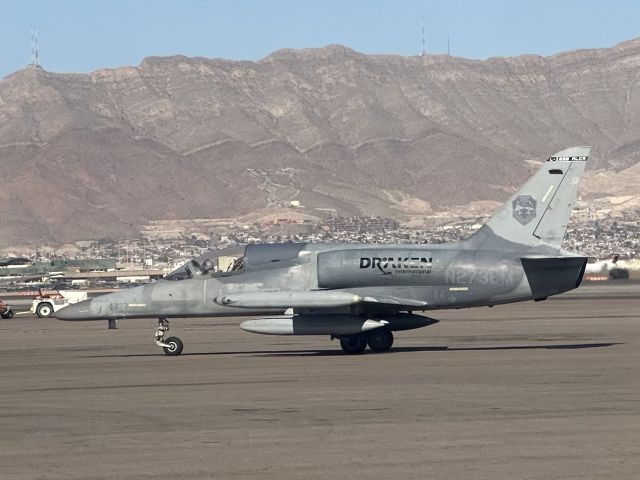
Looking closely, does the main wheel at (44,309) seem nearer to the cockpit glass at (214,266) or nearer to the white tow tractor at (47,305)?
the white tow tractor at (47,305)

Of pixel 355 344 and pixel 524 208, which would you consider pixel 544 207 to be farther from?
pixel 355 344

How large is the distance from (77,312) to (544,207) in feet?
35.9

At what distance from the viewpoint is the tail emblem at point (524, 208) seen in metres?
30.7

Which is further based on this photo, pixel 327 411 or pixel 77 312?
pixel 77 312

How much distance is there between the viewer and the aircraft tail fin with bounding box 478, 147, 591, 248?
30625 millimetres

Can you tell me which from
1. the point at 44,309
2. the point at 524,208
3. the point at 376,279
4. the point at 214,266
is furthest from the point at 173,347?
the point at 44,309

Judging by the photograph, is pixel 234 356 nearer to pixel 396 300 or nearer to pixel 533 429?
pixel 396 300

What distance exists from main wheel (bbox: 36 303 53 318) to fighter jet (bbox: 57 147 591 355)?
3231cm

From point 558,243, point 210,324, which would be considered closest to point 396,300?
point 558,243

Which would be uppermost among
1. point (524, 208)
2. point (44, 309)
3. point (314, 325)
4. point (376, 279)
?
point (524, 208)

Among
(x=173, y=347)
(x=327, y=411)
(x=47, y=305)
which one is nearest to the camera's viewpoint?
(x=327, y=411)

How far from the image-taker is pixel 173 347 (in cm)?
3177

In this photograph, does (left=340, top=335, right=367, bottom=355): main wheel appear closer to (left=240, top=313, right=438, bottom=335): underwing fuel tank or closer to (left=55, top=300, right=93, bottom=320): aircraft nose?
(left=240, top=313, right=438, bottom=335): underwing fuel tank

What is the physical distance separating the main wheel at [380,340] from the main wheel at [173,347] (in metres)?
4.38
